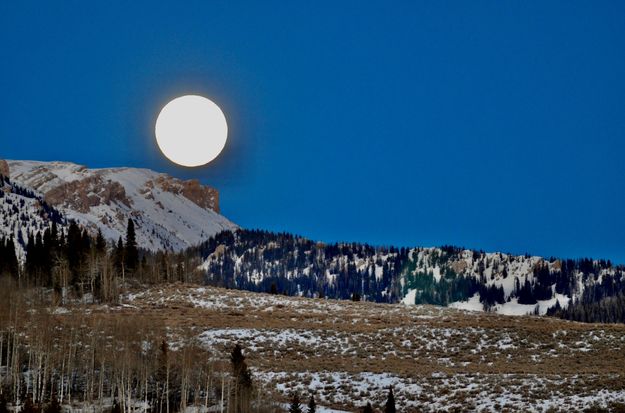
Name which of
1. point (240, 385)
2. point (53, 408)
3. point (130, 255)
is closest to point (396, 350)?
point (240, 385)

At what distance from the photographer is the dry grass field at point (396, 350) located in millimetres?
66750

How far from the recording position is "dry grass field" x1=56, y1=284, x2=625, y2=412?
66.8m

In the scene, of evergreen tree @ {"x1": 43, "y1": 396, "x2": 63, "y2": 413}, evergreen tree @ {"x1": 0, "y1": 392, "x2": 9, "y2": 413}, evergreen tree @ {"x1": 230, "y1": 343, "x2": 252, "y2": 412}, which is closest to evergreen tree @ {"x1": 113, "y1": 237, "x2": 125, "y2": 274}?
evergreen tree @ {"x1": 230, "y1": 343, "x2": 252, "y2": 412}

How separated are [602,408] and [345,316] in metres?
52.2

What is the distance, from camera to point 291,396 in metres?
66.3

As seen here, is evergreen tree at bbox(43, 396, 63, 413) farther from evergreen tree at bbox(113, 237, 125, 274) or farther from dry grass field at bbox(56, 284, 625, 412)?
evergreen tree at bbox(113, 237, 125, 274)

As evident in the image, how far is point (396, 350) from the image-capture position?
291 ft

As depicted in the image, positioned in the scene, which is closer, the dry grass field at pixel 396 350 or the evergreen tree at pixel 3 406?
the evergreen tree at pixel 3 406

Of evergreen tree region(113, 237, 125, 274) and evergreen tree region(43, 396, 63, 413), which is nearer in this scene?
evergreen tree region(43, 396, 63, 413)

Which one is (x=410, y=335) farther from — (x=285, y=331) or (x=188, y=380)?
(x=188, y=380)

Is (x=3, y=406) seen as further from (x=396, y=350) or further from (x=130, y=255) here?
(x=130, y=255)

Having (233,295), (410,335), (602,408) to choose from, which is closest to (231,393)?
(602,408)

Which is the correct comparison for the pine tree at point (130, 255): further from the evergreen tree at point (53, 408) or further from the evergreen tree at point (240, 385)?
the evergreen tree at point (53, 408)

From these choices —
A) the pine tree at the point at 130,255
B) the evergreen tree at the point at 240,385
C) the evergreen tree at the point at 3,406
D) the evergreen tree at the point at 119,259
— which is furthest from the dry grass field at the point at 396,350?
the evergreen tree at the point at 3,406
